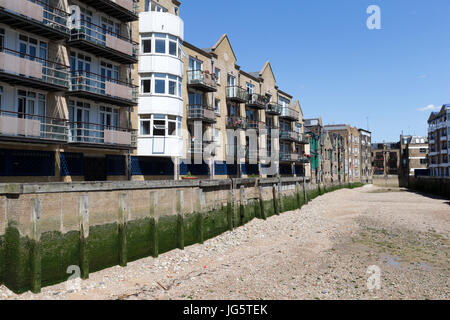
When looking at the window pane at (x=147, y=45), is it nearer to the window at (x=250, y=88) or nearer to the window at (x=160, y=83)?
Answer: the window at (x=160, y=83)

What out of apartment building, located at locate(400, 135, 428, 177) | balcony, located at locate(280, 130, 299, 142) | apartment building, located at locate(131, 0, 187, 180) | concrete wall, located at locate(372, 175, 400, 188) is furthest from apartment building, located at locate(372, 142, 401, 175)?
apartment building, located at locate(131, 0, 187, 180)

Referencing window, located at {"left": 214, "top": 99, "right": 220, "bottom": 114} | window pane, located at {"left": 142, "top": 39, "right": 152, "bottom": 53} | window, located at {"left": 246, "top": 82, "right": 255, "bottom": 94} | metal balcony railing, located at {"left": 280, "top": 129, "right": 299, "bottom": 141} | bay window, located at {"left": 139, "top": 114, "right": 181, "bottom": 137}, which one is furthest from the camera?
metal balcony railing, located at {"left": 280, "top": 129, "right": 299, "bottom": 141}

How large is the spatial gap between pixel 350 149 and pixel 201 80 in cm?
8467

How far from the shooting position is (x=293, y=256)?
2180 cm

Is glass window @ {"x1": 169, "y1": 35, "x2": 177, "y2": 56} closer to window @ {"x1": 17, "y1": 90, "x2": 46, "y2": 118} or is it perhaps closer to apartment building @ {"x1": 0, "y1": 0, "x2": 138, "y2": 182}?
apartment building @ {"x1": 0, "y1": 0, "x2": 138, "y2": 182}

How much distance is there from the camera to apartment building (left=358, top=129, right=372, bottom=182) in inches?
4665

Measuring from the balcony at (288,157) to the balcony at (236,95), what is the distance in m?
13.8

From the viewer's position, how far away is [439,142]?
266ft

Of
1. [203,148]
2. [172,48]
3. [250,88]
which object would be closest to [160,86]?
[172,48]

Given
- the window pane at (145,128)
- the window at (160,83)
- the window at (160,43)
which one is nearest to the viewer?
the window pane at (145,128)

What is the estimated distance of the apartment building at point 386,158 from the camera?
135 metres

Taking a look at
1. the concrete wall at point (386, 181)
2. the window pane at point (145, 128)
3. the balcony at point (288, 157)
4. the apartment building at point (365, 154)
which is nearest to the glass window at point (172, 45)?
the window pane at point (145, 128)

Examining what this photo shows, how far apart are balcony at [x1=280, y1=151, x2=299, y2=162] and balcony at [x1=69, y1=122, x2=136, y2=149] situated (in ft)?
99.3

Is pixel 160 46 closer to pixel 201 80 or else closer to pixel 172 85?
pixel 172 85
